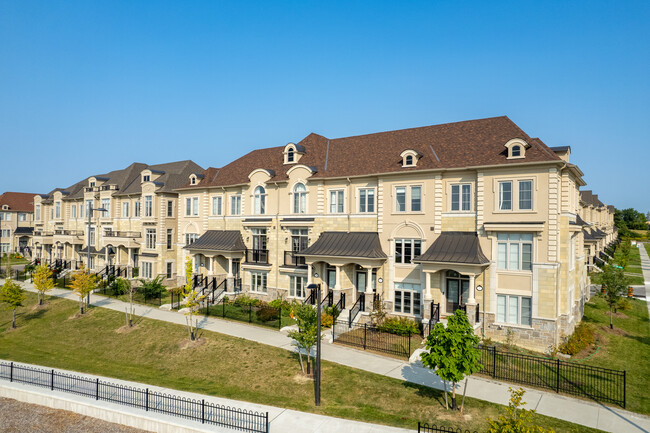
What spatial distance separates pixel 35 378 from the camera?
17.9 meters

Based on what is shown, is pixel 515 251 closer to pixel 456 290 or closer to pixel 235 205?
pixel 456 290

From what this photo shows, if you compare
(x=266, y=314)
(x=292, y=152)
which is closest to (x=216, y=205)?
(x=292, y=152)

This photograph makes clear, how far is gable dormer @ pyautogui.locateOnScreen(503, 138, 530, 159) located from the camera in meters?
22.3

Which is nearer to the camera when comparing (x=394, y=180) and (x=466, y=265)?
(x=466, y=265)

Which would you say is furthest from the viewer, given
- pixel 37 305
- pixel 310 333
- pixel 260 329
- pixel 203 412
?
pixel 37 305

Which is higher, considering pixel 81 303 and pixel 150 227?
pixel 150 227

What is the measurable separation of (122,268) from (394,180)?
3171cm

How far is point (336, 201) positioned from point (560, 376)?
56.1 ft

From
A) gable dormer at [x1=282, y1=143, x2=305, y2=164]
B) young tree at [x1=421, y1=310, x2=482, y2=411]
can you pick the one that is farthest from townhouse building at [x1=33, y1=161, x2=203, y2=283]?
young tree at [x1=421, y1=310, x2=482, y2=411]

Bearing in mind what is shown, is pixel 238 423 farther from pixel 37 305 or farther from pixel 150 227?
pixel 150 227

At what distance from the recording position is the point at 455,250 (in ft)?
76.3

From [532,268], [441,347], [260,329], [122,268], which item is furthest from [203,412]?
[122,268]

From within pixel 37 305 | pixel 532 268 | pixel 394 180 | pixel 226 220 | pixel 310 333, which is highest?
pixel 394 180

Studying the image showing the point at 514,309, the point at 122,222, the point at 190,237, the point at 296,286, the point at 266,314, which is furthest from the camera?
the point at 122,222
